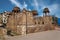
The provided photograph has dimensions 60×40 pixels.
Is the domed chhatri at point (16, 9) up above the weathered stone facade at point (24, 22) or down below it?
above

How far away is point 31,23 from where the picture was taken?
28.8 ft

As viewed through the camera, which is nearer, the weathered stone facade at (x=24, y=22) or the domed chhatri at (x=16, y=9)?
the weathered stone facade at (x=24, y=22)

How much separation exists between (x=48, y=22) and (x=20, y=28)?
2571 mm

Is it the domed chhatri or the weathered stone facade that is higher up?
the domed chhatri

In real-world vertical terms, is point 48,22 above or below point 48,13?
below

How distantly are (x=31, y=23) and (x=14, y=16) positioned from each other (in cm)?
113

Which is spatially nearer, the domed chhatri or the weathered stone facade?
the weathered stone facade

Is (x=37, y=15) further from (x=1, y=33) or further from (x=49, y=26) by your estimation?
(x=1, y=33)

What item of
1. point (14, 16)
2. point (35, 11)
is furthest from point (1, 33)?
point (35, 11)

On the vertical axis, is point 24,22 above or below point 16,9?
below

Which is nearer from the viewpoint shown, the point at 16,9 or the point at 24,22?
the point at 24,22

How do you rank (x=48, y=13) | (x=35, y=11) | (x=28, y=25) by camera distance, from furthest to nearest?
(x=48, y=13), (x=35, y=11), (x=28, y=25)

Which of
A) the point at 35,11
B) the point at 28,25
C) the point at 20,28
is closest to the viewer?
the point at 20,28

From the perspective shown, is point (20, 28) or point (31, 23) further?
point (31, 23)
